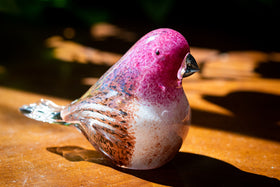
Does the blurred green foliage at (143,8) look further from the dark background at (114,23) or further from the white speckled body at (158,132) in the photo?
the white speckled body at (158,132)

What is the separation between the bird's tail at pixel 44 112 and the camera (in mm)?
977

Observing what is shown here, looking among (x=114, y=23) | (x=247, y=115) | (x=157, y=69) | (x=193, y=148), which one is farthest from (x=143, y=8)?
(x=157, y=69)

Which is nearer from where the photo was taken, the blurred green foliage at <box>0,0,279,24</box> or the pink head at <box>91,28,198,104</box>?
the pink head at <box>91,28,198,104</box>

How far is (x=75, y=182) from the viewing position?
2.73 ft

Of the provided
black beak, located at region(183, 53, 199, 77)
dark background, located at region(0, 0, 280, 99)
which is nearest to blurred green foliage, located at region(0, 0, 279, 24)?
dark background, located at region(0, 0, 280, 99)

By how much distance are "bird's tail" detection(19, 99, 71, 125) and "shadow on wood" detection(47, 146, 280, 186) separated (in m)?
0.10

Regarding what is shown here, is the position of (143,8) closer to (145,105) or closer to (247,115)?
(247,115)

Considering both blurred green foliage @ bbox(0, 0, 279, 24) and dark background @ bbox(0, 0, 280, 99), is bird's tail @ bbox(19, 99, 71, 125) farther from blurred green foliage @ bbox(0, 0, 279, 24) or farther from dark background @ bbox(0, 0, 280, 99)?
blurred green foliage @ bbox(0, 0, 279, 24)

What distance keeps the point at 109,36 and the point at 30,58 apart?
638mm

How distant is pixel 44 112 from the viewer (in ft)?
3.30

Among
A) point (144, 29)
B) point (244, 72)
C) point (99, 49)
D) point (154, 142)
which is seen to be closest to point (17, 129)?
point (154, 142)

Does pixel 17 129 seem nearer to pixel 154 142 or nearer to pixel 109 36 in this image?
pixel 154 142

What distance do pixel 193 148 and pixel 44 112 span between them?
19.2 inches

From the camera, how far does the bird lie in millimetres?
829
